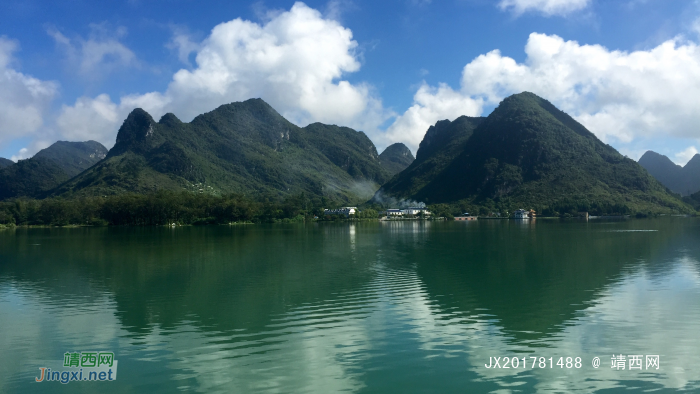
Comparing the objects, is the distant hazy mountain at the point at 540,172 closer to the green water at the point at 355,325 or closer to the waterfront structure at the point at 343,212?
the waterfront structure at the point at 343,212

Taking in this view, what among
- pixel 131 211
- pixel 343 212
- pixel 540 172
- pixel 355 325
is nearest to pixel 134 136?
pixel 343 212

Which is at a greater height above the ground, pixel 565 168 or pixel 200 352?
pixel 565 168

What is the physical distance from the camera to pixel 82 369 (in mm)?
9922

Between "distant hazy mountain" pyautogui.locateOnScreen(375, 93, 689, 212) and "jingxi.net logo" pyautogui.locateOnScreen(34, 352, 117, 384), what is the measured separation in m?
133

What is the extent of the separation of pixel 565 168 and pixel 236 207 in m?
114

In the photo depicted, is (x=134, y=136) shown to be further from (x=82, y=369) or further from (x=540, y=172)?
(x=82, y=369)

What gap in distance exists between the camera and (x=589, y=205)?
12306 centimetres

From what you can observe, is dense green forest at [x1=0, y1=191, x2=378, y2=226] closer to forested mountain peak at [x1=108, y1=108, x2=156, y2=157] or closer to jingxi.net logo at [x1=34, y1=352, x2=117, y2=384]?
jingxi.net logo at [x1=34, y1=352, x2=117, y2=384]

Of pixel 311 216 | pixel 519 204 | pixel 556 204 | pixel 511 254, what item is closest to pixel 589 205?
pixel 556 204

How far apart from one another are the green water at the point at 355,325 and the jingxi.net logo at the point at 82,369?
0.76ft

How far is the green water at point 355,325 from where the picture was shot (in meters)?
9.16

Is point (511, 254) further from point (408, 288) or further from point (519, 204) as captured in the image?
point (519, 204)

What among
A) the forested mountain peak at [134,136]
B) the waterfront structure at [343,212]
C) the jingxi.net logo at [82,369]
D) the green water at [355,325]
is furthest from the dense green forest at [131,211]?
the forested mountain peak at [134,136]

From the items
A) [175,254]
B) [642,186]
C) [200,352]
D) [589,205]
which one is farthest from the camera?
[642,186]
